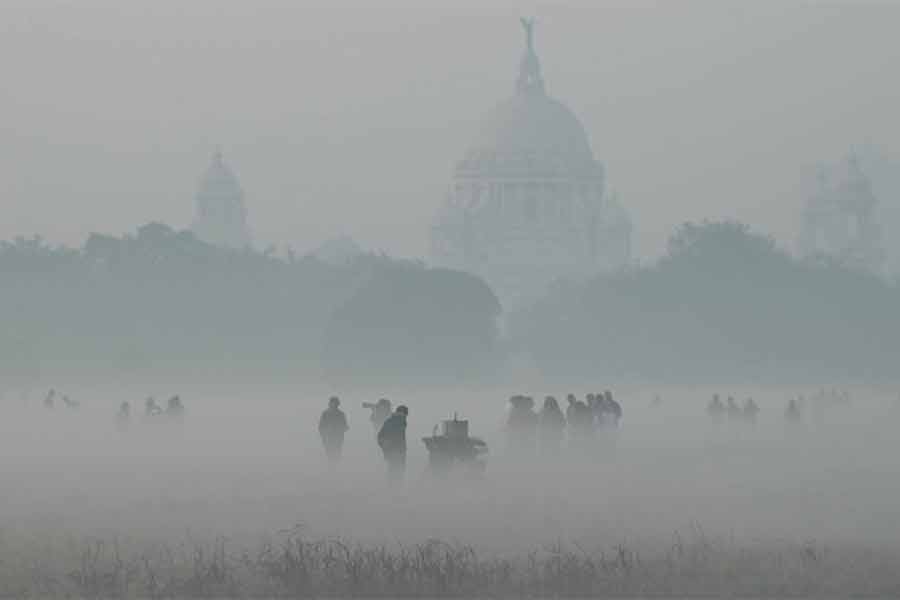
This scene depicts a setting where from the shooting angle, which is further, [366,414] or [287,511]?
[366,414]

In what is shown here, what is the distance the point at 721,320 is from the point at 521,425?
10606 centimetres

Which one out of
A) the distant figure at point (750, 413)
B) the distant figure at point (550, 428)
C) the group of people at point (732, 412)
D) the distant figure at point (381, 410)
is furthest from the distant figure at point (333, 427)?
the distant figure at point (750, 413)

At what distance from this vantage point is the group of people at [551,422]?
48062 mm

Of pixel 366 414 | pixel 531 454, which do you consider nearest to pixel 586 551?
pixel 531 454

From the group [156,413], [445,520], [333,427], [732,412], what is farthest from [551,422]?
[732,412]

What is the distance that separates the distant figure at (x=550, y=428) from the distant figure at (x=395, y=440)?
23.5 feet

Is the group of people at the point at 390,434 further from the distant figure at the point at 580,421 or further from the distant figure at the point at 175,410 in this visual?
the distant figure at the point at 175,410

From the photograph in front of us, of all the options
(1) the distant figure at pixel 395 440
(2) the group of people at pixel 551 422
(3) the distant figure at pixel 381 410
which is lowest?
(1) the distant figure at pixel 395 440

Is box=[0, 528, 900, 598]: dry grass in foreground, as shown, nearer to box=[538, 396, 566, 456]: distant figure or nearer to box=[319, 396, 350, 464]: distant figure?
box=[319, 396, 350, 464]: distant figure

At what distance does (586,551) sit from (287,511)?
20.8 ft

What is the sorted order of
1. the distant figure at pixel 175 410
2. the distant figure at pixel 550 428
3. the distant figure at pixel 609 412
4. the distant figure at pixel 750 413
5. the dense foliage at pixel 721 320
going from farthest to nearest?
the dense foliage at pixel 721 320 < the distant figure at pixel 750 413 < the distant figure at pixel 175 410 < the distant figure at pixel 609 412 < the distant figure at pixel 550 428

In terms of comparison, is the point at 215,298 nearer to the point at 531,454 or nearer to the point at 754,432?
the point at 754,432

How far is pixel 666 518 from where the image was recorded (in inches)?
1495

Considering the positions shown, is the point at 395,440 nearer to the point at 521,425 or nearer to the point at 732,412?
the point at 521,425
